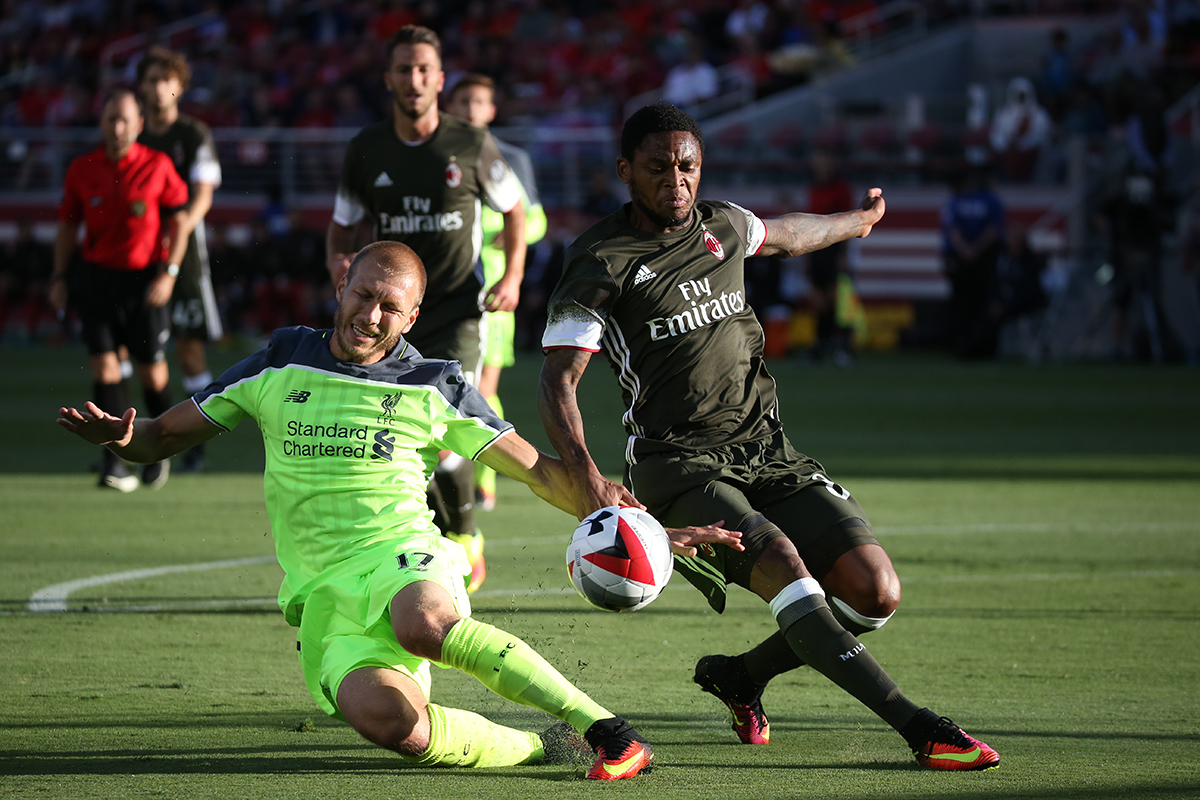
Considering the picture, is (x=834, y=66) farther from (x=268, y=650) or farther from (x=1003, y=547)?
(x=268, y=650)

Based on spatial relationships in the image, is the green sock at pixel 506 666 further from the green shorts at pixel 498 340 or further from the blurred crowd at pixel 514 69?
the blurred crowd at pixel 514 69

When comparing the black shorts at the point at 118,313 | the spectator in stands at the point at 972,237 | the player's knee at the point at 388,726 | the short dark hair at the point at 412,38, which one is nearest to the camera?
the player's knee at the point at 388,726

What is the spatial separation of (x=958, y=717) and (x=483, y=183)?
3.59m

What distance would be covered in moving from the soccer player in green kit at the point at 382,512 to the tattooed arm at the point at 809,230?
130 cm

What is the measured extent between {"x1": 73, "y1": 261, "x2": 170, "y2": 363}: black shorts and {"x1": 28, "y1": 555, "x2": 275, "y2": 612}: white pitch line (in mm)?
2707

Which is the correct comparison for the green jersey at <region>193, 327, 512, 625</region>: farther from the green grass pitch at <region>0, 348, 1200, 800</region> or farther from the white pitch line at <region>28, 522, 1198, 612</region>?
the white pitch line at <region>28, 522, 1198, 612</region>

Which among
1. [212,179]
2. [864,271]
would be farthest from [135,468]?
[864,271]

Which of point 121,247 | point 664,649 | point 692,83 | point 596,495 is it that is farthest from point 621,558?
point 692,83

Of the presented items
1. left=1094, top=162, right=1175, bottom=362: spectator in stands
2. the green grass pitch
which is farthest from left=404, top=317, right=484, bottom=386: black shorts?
left=1094, top=162, right=1175, bottom=362: spectator in stands

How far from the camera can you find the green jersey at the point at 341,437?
4.28m

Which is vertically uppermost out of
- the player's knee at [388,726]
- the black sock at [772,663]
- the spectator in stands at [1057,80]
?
the spectator in stands at [1057,80]

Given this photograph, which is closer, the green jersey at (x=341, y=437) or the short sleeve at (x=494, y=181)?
the green jersey at (x=341, y=437)

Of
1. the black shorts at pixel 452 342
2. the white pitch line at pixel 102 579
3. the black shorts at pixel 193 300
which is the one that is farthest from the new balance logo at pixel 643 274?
the black shorts at pixel 193 300

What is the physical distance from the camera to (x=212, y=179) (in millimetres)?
10328
